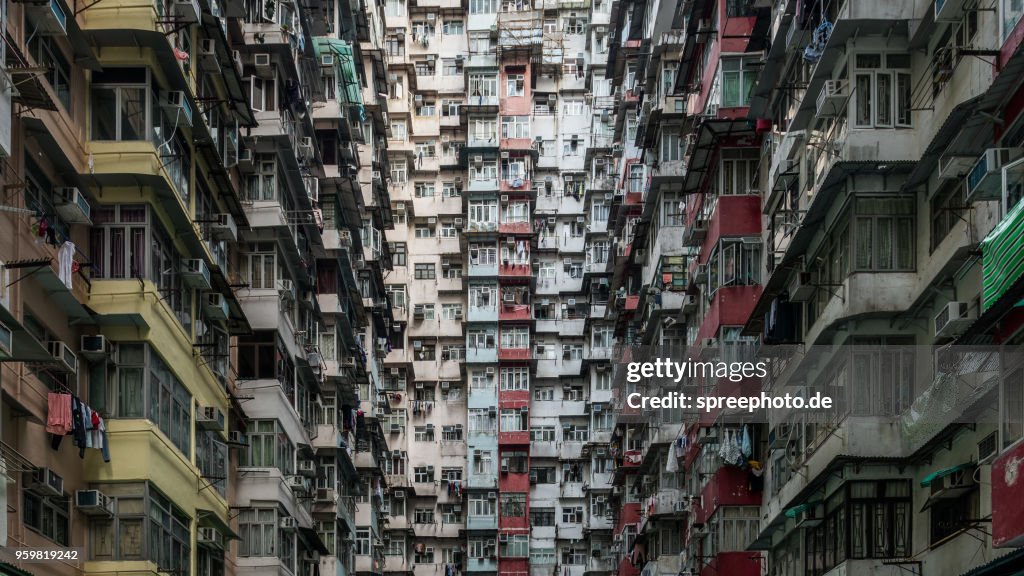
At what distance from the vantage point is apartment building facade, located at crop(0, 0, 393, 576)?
22.2m

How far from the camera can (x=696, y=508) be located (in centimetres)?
3934

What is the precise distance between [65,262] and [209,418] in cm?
744

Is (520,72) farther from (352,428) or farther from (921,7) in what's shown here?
(921,7)

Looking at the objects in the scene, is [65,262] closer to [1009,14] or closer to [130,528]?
[130,528]

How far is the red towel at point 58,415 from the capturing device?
22538 mm

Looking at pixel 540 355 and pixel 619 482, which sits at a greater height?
pixel 540 355

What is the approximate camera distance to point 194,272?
28.3 m

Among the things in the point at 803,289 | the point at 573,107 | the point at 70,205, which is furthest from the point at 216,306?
the point at 573,107

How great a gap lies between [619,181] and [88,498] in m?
36.2

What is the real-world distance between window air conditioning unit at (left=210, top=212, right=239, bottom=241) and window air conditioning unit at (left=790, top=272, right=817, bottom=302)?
455 inches

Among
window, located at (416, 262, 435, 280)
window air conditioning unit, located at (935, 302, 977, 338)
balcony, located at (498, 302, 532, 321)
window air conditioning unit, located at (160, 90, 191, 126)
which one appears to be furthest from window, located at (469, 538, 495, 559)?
window air conditioning unit, located at (935, 302, 977, 338)

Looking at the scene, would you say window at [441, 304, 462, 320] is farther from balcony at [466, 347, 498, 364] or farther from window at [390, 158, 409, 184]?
window at [390, 158, 409, 184]

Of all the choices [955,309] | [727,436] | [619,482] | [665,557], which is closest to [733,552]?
[727,436]

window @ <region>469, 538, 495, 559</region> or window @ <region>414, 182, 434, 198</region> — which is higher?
window @ <region>414, 182, 434, 198</region>
